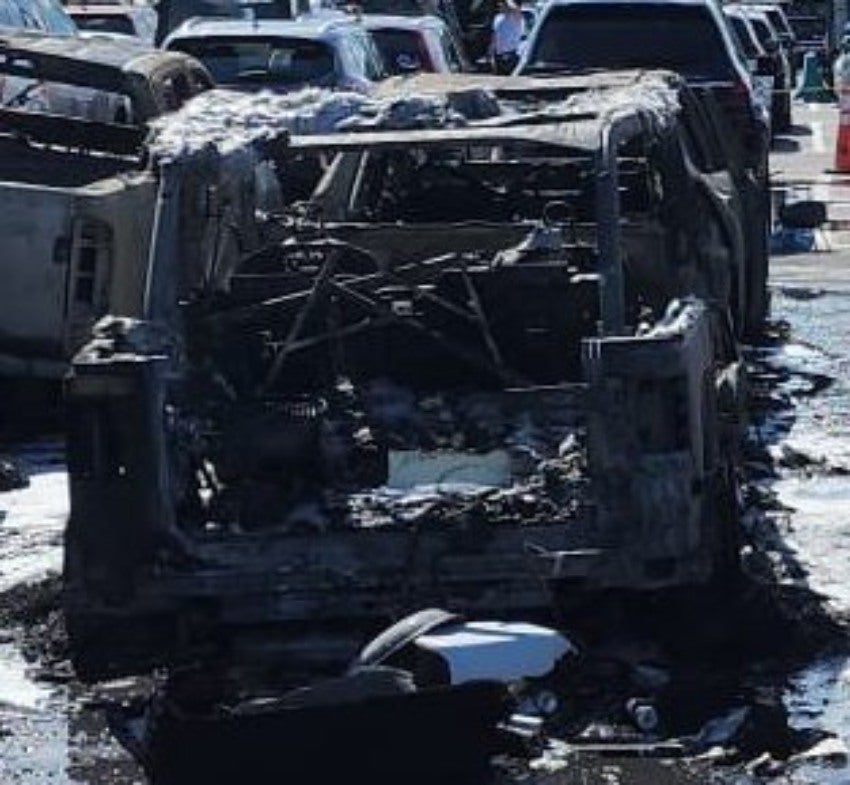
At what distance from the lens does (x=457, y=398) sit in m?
8.38

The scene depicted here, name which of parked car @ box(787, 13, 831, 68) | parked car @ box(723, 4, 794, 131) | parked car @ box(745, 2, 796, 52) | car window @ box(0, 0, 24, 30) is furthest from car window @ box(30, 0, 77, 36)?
parked car @ box(787, 13, 831, 68)

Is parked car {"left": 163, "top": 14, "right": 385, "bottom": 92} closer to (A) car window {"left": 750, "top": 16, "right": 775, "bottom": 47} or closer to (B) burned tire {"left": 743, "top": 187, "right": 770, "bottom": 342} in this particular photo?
(B) burned tire {"left": 743, "top": 187, "right": 770, "bottom": 342}

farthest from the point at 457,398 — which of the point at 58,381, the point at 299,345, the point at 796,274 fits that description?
the point at 796,274

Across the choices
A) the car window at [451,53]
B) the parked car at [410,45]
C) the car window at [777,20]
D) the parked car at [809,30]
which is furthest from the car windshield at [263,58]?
the parked car at [809,30]

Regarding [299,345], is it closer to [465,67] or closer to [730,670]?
[730,670]

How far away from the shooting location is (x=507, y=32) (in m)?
30.9

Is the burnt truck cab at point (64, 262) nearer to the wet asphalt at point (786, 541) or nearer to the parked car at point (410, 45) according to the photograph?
the wet asphalt at point (786, 541)

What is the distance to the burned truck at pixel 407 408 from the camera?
287 inches

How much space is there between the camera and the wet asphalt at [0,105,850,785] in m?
6.67

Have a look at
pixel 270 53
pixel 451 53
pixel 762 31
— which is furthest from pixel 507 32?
pixel 270 53

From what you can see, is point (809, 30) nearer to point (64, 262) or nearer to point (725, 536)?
point (64, 262)

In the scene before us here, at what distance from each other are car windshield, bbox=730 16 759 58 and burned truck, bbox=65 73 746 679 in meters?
20.6

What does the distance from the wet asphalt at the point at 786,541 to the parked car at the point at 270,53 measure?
3.45 m

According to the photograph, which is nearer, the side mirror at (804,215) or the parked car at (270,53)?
the side mirror at (804,215)
